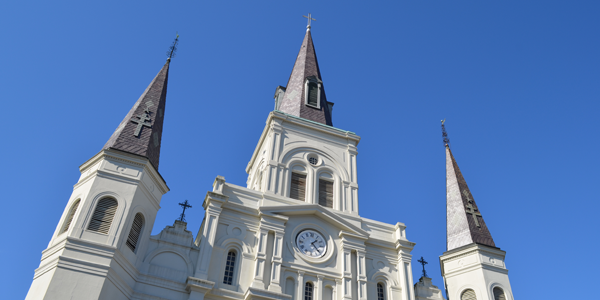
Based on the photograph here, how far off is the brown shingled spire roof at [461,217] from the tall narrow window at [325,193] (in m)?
7.30

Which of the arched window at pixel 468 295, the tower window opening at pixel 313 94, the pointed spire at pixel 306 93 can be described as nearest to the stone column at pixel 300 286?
the arched window at pixel 468 295

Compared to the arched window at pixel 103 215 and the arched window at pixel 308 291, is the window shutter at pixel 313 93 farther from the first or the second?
the arched window at pixel 103 215

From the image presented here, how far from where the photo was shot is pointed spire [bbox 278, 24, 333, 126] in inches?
1220

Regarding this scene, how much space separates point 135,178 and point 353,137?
13770 mm

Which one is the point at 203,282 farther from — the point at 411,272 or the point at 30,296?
the point at 411,272

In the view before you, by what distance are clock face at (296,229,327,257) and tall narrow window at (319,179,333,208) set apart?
2.50 metres

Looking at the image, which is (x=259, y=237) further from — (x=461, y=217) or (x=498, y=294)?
(x=498, y=294)

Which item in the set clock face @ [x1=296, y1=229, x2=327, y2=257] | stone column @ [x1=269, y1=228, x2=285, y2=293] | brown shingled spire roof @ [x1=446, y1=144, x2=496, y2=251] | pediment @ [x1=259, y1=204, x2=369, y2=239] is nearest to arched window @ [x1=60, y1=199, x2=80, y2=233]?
stone column @ [x1=269, y1=228, x2=285, y2=293]

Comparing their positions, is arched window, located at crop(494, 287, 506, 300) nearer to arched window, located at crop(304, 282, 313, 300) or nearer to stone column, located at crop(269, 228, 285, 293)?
arched window, located at crop(304, 282, 313, 300)

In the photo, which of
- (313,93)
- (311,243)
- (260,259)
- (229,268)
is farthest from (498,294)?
(313,93)

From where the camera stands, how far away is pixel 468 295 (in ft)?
77.9

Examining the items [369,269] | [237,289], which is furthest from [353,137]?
[237,289]

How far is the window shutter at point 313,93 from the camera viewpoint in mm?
A: 32219

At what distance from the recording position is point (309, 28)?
43.7 m
